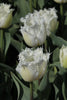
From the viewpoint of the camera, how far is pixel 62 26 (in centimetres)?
155

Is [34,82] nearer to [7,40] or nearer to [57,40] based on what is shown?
[57,40]

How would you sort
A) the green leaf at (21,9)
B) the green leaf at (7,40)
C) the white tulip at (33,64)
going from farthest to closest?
the green leaf at (21,9) < the green leaf at (7,40) < the white tulip at (33,64)

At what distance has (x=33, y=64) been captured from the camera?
872 millimetres

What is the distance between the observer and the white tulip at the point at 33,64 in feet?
2.88

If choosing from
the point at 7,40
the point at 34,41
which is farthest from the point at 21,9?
the point at 34,41

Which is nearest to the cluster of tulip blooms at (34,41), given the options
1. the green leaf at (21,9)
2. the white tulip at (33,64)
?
the white tulip at (33,64)

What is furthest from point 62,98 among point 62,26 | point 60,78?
point 62,26

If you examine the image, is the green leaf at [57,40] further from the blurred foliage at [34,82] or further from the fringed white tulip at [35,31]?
the fringed white tulip at [35,31]

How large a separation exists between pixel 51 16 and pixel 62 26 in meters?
0.30

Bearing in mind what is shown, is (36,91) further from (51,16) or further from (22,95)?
(51,16)

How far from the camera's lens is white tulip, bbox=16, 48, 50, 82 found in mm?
879

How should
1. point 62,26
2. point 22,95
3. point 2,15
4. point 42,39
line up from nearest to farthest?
point 22,95
point 42,39
point 2,15
point 62,26

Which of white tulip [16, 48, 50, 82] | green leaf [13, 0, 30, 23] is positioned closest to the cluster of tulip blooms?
white tulip [16, 48, 50, 82]

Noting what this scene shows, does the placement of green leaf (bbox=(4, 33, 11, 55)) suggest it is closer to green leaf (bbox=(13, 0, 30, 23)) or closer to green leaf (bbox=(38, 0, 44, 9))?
green leaf (bbox=(13, 0, 30, 23))
